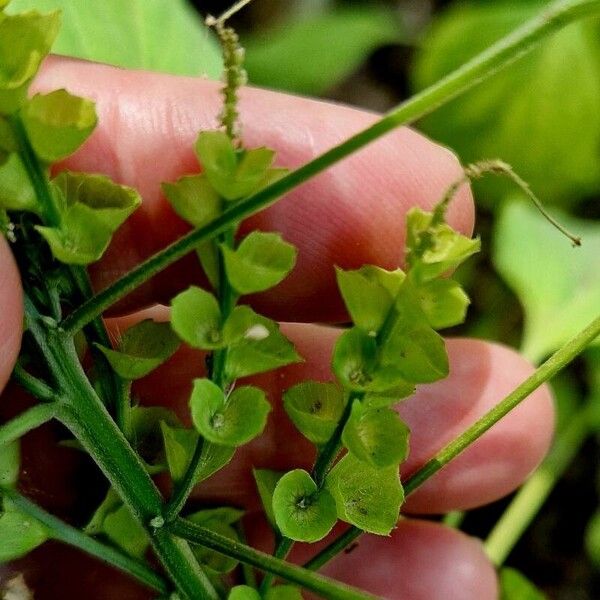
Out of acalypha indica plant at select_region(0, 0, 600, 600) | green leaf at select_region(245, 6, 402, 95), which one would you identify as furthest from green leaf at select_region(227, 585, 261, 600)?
green leaf at select_region(245, 6, 402, 95)

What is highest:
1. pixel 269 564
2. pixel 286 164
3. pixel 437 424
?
pixel 286 164

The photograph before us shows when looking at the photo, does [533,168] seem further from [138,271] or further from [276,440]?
[138,271]

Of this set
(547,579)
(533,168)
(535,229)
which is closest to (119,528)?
(535,229)

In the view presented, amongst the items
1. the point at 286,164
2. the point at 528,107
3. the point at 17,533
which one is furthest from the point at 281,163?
the point at 528,107

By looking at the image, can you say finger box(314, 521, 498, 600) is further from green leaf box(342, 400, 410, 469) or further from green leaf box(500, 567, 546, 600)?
green leaf box(342, 400, 410, 469)

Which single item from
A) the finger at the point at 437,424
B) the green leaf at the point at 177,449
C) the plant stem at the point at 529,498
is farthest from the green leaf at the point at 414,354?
the plant stem at the point at 529,498

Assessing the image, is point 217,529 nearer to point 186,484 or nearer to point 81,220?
point 186,484
